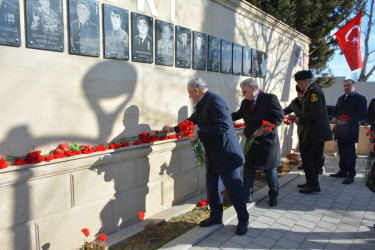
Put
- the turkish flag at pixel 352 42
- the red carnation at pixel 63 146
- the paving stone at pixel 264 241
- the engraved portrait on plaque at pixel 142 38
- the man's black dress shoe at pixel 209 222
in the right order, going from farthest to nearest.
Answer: the turkish flag at pixel 352 42
the engraved portrait on plaque at pixel 142 38
the man's black dress shoe at pixel 209 222
the paving stone at pixel 264 241
the red carnation at pixel 63 146

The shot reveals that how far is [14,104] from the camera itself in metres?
2.59

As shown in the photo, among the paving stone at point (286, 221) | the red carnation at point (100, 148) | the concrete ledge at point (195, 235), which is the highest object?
the red carnation at point (100, 148)

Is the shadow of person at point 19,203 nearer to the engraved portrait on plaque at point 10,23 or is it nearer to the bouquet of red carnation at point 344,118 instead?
the engraved portrait on plaque at point 10,23

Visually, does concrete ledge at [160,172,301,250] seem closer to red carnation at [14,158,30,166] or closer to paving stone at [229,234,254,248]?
paving stone at [229,234,254,248]

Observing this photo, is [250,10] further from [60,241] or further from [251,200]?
[60,241]

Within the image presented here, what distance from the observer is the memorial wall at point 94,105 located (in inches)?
102

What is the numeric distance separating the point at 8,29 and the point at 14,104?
0.68 m

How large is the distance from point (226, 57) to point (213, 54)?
0.48 m

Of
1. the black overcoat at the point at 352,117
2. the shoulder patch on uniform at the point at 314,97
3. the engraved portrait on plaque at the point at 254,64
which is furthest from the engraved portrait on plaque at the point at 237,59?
the black overcoat at the point at 352,117

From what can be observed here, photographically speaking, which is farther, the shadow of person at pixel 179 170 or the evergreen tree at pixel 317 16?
the evergreen tree at pixel 317 16

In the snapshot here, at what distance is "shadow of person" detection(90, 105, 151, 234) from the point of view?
3.28 m

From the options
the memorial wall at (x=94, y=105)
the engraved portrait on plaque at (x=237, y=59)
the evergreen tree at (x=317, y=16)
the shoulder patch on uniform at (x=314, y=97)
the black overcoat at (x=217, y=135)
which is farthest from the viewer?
the evergreen tree at (x=317, y=16)

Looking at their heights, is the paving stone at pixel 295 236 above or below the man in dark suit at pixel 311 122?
below

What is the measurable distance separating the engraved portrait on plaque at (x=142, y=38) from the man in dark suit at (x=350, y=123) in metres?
4.14
